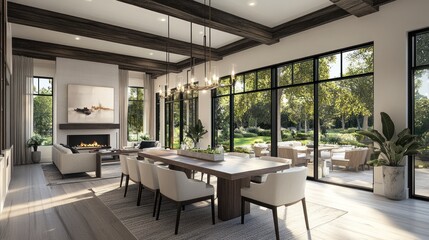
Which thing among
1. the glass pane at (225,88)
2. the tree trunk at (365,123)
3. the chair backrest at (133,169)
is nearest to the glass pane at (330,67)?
the tree trunk at (365,123)

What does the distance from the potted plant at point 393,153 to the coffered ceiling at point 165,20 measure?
228cm

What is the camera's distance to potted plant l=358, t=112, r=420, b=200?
433 cm

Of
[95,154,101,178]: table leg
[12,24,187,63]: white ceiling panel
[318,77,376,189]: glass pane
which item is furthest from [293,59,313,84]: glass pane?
[95,154,101,178]: table leg

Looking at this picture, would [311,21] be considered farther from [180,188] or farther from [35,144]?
[35,144]

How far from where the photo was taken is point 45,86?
979 centimetres

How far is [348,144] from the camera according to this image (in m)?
5.61

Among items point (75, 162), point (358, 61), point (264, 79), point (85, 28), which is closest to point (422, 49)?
point (358, 61)

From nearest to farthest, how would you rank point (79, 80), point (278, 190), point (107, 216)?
point (278, 190)
point (107, 216)
point (79, 80)

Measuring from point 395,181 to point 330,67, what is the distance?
2.62 metres

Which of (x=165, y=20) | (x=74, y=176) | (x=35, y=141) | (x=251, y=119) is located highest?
(x=165, y=20)

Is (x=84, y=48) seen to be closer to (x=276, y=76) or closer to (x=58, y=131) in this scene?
(x=58, y=131)

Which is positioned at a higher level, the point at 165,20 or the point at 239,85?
the point at 165,20

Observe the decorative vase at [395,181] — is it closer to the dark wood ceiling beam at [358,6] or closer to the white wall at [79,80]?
the dark wood ceiling beam at [358,6]

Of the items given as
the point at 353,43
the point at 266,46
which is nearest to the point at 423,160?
the point at 353,43
